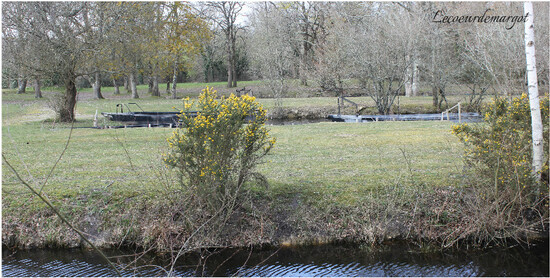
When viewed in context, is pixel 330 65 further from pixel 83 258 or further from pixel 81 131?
pixel 83 258

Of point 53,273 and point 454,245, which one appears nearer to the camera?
point 53,273

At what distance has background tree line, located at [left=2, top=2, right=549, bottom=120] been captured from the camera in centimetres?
1820

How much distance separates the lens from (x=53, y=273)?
655cm

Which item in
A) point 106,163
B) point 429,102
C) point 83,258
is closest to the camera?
point 83,258

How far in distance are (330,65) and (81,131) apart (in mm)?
16202

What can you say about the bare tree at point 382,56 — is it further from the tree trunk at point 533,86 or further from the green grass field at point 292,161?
the tree trunk at point 533,86

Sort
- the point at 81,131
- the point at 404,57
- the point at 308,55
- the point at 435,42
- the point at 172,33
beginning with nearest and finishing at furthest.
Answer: the point at 81,131, the point at 404,57, the point at 435,42, the point at 172,33, the point at 308,55

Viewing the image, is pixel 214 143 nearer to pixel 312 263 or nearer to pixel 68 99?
pixel 312 263

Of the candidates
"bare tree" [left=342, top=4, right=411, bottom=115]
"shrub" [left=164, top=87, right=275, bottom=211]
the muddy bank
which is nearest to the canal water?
the muddy bank

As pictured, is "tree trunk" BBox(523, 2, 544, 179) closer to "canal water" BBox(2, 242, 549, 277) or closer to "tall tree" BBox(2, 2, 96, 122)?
"canal water" BBox(2, 242, 549, 277)

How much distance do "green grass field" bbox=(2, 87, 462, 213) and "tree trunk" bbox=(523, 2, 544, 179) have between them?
1.66 m

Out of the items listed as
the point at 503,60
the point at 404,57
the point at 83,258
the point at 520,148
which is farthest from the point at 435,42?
the point at 83,258

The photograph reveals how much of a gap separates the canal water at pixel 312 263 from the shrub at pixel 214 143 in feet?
3.38

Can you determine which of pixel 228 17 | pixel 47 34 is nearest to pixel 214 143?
pixel 47 34
